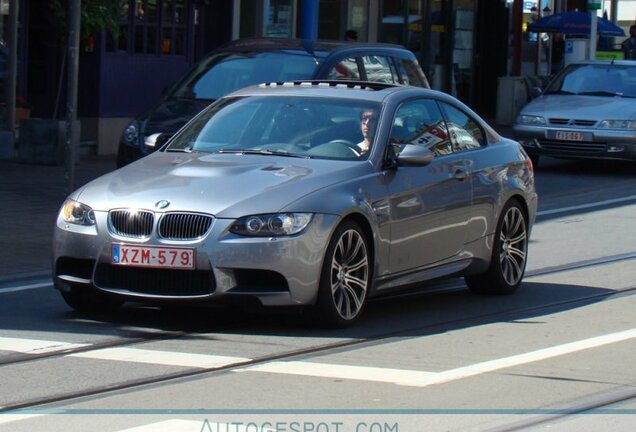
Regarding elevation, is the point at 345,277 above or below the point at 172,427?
above

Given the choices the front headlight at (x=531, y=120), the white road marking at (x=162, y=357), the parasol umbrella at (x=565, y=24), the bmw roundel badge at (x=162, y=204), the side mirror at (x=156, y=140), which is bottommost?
the white road marking at (x=162, y=357)

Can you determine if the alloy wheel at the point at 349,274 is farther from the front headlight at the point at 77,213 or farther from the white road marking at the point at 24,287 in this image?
the white road marking at the point at 24,287

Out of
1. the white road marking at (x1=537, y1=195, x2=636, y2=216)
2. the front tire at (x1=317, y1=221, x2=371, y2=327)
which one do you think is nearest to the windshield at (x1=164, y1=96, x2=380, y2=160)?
the front tire at (x1=317, y1=221, x2=371, y2=327)

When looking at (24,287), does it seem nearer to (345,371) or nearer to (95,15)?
(345,371)

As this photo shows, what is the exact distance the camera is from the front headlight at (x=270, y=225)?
27.3 ft

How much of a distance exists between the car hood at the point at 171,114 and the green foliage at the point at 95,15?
4.56 metres

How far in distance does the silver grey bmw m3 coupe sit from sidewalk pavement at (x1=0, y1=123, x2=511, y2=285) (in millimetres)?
1801

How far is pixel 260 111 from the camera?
9797 mm

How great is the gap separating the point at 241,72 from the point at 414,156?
244 inches

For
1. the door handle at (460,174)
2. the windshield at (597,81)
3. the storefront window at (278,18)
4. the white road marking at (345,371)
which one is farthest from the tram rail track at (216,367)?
the storefront window at (278,18)

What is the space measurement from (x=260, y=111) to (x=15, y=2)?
10.6 meters

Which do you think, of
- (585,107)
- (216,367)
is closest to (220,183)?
(216,367)

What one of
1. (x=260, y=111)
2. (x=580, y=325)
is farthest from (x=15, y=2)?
(x=580, y=325)

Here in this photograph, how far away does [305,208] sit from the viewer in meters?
8.45
